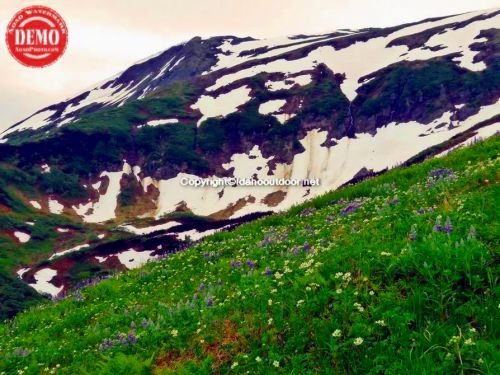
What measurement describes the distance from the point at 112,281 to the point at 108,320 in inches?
168

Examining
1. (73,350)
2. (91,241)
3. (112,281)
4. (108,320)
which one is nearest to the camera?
(73,350)

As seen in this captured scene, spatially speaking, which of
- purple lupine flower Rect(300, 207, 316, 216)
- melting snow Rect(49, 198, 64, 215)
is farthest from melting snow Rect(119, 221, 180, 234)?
purple lupine flower Rect(300, 207, 316, 216)

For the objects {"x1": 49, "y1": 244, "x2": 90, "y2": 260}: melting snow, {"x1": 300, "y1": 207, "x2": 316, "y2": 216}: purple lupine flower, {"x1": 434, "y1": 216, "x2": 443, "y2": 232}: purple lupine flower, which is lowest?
{"x1": 49, "y1": 244, "x2": 90, "y2": 260}: melting snow

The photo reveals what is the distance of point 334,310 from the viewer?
6508mm

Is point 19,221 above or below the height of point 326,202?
below

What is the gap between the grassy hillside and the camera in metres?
5.72

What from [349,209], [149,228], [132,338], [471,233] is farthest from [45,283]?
[471,233]

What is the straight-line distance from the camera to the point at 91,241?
534 ft

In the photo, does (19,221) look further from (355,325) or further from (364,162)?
(355,325)

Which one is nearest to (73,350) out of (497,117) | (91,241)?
(91,241)

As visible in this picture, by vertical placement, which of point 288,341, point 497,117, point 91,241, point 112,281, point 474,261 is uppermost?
point 474,261

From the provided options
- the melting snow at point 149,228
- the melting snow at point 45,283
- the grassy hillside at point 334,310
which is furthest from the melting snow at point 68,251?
the grassy hillside at point 334,310

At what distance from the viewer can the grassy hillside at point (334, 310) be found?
225 inches

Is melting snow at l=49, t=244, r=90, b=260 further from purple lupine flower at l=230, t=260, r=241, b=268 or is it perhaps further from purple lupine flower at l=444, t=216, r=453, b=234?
purple lupine flower at l=444, t=216, r=453, b=234
